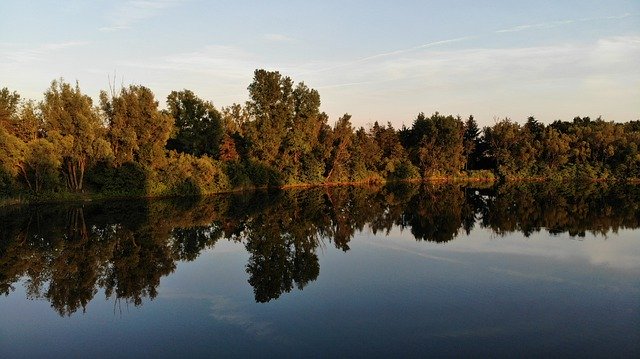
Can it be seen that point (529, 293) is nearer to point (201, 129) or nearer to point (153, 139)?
point (153, 139)

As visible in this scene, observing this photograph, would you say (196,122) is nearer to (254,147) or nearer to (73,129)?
(254,147)

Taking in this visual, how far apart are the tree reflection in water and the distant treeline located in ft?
14.0

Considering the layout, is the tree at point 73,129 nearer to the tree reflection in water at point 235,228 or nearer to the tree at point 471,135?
the tree reflection in water at point 235,228

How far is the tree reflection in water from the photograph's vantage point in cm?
1646

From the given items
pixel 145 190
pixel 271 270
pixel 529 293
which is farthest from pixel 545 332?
pixel 145 190

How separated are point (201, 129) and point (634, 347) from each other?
51947 millimetres

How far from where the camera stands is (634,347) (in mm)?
10266

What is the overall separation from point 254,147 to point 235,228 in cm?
2903

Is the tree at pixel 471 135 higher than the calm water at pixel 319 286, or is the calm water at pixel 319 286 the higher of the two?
the tree at pixel 471 135

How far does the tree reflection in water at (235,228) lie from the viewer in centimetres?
1646

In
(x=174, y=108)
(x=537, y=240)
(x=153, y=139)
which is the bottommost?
(x=537, y=240)

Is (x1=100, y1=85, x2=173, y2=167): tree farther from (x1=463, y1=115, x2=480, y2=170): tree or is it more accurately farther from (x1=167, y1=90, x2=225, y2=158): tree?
(x1=463, y1=115, x2=480, y2=170): tree

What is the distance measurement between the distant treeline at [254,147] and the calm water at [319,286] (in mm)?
10033

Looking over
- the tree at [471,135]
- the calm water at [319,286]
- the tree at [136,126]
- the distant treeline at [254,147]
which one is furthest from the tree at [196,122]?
the tree at [471,135]
